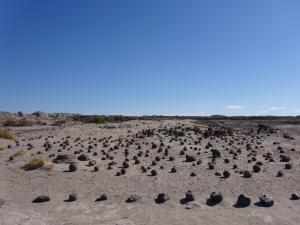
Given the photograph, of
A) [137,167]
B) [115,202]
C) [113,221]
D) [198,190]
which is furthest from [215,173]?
[113,221]

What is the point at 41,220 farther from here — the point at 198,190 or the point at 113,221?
the point at 198,190

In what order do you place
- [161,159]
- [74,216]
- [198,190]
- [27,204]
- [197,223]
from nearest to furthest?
[197,223] → [74,216] → [27,204] → [198,190] → [161,159]

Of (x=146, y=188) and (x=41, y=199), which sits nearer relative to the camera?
(x=41, y=199)

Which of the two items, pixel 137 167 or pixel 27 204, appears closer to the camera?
pixel 27 204

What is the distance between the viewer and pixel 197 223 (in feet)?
27.9

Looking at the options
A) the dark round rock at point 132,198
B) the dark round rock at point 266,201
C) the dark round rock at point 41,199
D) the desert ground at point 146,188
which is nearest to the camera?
the desert ground at point 146,188

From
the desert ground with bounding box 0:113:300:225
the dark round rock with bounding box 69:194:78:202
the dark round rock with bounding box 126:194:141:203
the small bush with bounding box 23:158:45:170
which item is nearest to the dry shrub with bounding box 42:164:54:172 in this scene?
the desert ground with bounding box 0:113:300:225

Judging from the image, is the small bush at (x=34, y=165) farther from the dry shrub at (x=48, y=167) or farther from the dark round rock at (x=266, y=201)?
the dark round rock at (x=266, y=201)

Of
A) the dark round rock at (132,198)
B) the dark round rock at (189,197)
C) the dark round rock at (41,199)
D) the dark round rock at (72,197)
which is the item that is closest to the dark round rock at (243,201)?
the dark round rock at (189,197)

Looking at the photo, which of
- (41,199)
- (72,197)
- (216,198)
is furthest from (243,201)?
(41,199)

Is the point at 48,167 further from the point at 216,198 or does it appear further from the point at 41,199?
the point at 216,198

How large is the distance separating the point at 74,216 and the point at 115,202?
1.39 meters

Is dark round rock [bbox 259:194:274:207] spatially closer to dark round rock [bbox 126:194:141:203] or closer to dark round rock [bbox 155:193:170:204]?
dark round rock [bbox 155:193:170:204]

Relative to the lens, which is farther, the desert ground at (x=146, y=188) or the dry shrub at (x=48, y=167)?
the dry shrub at (x=48, y=167)
